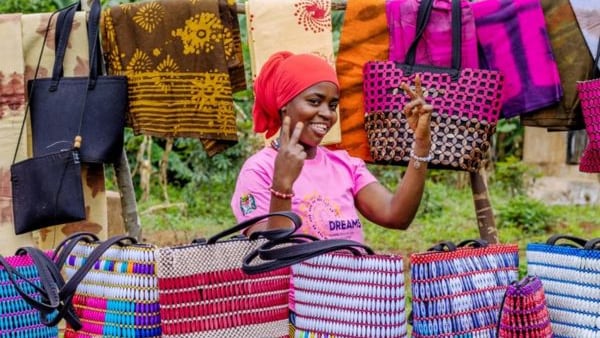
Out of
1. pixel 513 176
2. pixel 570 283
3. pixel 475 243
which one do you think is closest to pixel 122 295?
pixel 475 243

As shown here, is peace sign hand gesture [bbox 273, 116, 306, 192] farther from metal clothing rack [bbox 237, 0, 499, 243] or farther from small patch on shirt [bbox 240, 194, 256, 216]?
metal clothing rack [bbox 237, 0, 499, 243]

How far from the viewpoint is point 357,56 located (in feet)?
11.3

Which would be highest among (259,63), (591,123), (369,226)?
(259,63)

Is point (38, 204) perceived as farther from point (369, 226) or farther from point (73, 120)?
point (369, 226)

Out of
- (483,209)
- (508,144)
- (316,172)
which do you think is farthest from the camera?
(508,144)

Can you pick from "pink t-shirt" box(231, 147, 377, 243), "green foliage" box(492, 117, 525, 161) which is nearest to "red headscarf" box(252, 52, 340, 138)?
"pink t-shirt" box(231, 147, 377, 243)

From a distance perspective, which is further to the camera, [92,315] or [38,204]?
[38,204]

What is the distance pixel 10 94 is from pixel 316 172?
153 cm

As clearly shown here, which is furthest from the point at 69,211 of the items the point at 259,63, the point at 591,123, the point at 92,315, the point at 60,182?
the point at 591,123

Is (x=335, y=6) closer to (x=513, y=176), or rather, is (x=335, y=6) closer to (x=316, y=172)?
(x=316, y=172)

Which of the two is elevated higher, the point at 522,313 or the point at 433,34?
the point at 433,34

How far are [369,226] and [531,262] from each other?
7.38 meters

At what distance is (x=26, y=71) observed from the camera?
3.57m

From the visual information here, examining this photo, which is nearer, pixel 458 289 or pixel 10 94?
pixel 458 289
